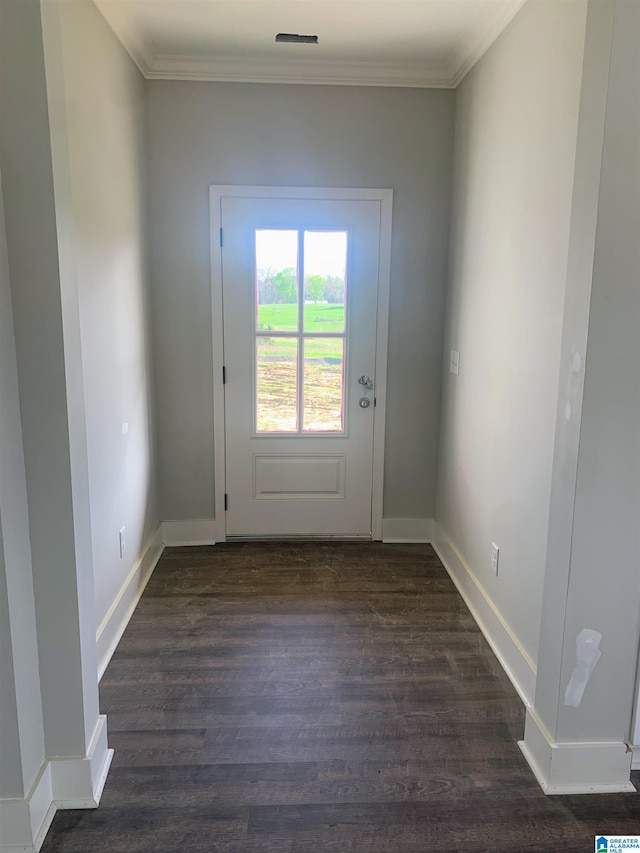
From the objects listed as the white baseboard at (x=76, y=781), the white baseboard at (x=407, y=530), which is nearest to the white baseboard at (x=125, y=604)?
the white baseboard at (x=76, y=781)

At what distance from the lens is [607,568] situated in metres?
1.72

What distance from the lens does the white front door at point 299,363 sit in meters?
3.32

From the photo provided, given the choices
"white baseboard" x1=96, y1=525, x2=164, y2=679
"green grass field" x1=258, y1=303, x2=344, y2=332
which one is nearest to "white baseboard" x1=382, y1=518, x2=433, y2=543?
"green grass field" x1=258, y1=303, x2=344, y2=332

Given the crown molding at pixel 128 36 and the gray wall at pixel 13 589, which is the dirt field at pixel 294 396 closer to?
the crown molding at pixel 128 36

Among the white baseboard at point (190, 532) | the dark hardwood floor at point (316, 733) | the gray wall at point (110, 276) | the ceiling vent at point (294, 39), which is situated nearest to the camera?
the dark hardwood floor at point (316, 733)

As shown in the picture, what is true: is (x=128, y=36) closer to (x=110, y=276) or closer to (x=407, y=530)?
(x=110, y=276)

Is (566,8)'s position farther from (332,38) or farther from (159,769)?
(159,769)

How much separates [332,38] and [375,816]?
10.0 ft

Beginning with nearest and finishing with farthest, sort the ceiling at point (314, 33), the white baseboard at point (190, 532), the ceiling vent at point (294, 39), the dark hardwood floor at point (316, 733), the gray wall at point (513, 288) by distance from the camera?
1. the dark hardwood floor at point (316, 733)
2. the gray wall at point (513, 288)
3. the ceiling at point (314, 33)
4. the ceiling vent at point (294, 39)
5. the white baseboard at point (190, 532)

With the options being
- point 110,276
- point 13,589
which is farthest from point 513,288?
point 13,589

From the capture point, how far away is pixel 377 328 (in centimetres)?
345

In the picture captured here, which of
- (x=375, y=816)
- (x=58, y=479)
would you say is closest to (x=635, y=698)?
(x=375, y=816)

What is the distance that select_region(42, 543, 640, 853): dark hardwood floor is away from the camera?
1.67 m

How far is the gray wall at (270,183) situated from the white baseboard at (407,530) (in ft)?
1.49
